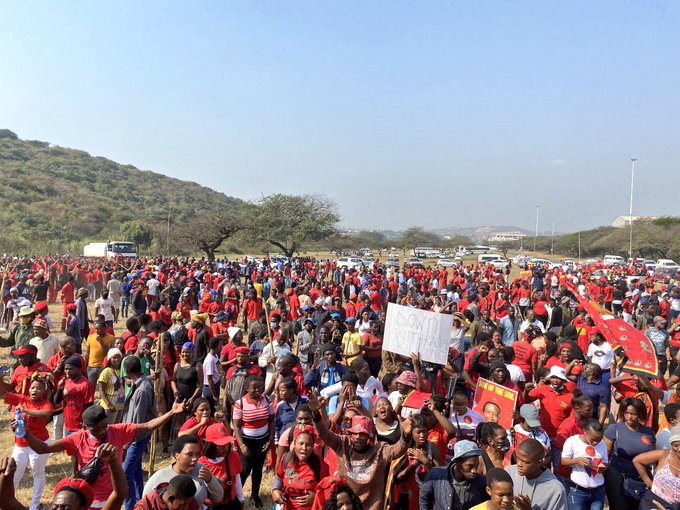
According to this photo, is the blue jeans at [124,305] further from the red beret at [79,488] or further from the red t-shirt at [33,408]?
the red beret at [79,488]

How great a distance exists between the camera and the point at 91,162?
10706 centimetres

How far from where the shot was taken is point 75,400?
525 cm

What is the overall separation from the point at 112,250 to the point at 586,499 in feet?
118

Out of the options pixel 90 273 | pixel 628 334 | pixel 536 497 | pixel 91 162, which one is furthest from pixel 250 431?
pixel 91 162

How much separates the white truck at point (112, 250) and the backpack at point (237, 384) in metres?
31.3

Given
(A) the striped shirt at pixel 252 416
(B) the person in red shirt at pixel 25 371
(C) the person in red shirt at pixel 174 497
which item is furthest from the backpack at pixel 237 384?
(C) the person in red shirt at pixel 174 497

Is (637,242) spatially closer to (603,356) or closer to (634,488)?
(603,356)

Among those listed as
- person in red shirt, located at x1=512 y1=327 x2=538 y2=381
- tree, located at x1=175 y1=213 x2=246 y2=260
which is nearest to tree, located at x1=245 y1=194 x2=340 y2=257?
tree, located at x1=175 y1=213 x2=246 y2=260

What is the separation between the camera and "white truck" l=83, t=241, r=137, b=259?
115 feet

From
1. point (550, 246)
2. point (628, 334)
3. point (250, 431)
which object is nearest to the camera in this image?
point (250, 431)

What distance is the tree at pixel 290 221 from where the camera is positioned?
126ft

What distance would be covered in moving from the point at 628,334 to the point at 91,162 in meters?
118

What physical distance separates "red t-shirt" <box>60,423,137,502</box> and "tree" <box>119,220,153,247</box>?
51499mm

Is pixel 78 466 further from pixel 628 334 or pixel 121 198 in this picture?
pixel 121 198
